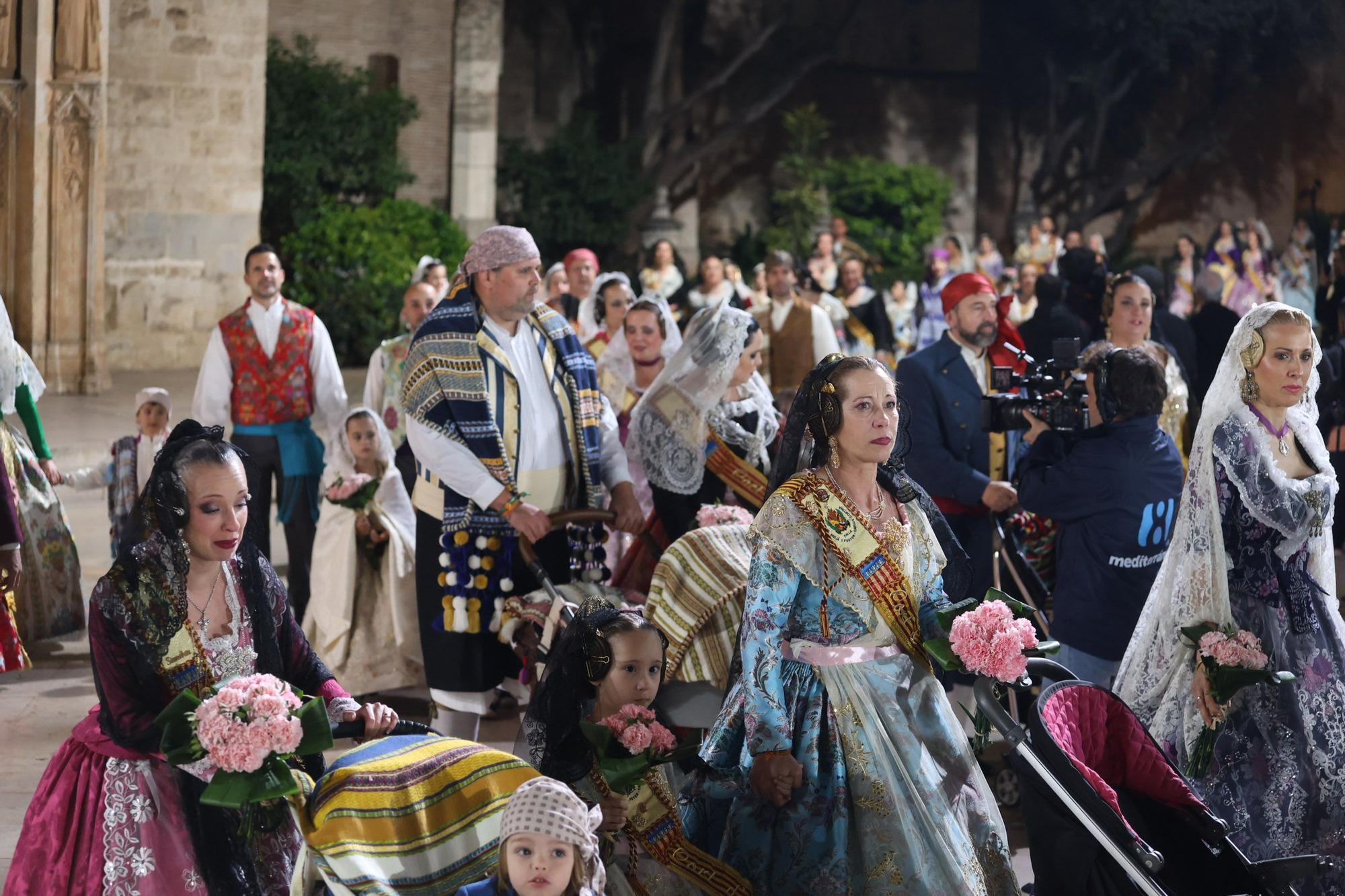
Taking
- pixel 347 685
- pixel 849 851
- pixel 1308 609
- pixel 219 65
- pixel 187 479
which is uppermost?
pixel 219 65

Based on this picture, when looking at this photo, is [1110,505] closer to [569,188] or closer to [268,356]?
[268,356]

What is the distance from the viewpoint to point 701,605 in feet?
17.8

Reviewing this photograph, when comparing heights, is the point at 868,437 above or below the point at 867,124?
below

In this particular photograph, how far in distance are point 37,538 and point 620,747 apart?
4.31 meters

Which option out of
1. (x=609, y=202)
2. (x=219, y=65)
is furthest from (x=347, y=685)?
(x=609, y=202)

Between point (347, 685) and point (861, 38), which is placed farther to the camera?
point (861, 38)

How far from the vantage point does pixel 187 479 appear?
160 inches

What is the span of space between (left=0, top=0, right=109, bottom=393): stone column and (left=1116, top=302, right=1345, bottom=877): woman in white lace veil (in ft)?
36.7

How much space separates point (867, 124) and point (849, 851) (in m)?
25.3

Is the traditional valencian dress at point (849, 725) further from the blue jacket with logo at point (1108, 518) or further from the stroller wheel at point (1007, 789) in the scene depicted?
the stroller wheel at point (1007, 789)

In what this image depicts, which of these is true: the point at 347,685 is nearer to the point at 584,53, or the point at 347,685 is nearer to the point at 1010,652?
the point at 1010,652

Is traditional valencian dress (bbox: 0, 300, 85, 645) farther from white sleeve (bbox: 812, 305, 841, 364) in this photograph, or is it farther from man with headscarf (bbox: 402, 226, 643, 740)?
white sleeve (bbox: 812, 305, 841, 364)

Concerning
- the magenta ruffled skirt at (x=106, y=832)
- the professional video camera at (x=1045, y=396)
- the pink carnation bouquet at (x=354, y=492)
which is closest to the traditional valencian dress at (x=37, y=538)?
the pink carnation bouquet at (x=354, y=492)

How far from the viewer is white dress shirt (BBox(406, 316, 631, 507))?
A: 18.8ft
